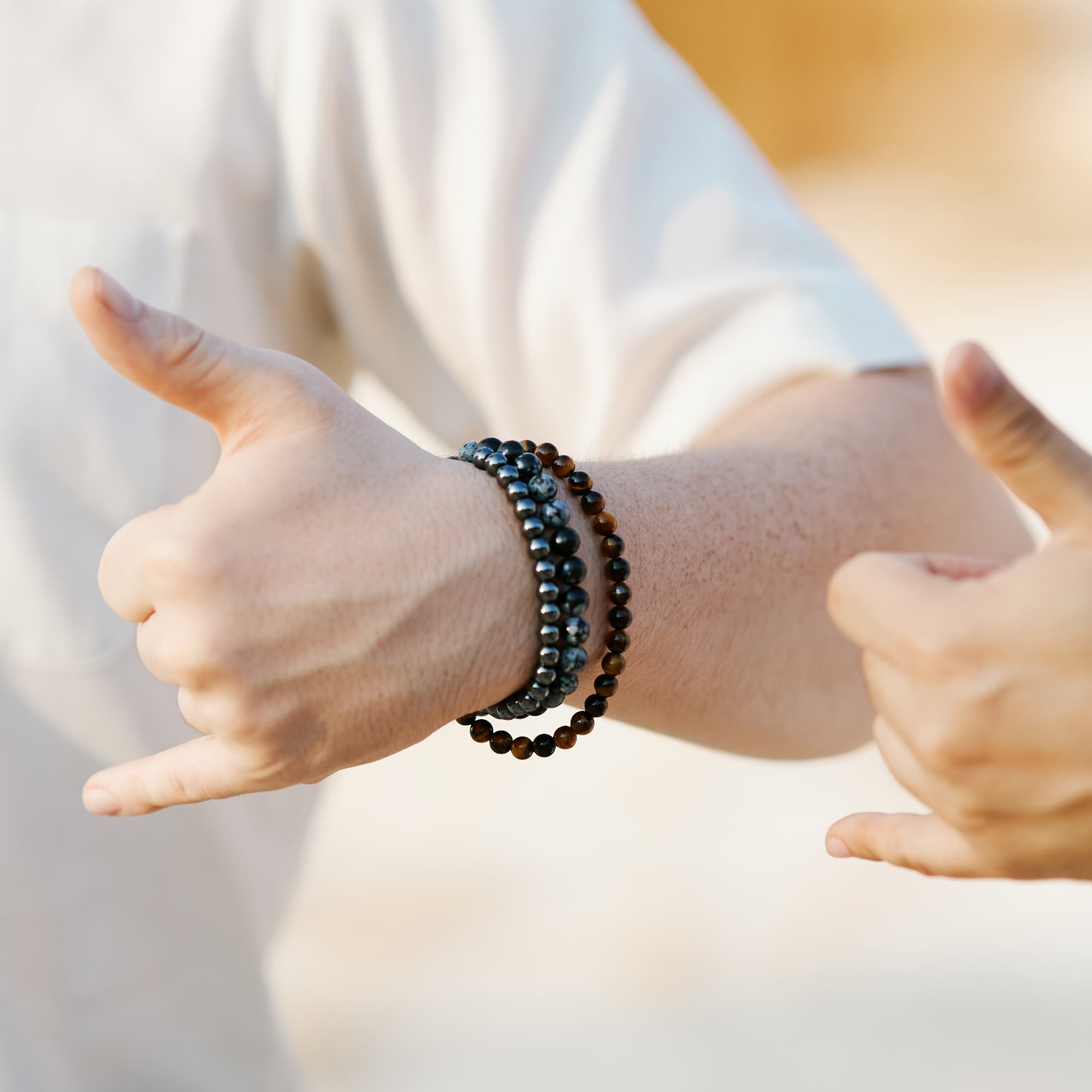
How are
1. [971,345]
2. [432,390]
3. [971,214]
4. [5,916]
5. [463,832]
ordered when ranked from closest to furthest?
1. [971,345]
2. [5,916]
3. [432,390]
4. [463,832]
5. [971,214]

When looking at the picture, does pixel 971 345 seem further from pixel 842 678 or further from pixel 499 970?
pixel 499 970

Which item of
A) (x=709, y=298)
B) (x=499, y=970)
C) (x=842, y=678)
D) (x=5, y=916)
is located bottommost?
(x=499, y=970)

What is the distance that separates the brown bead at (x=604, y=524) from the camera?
19.8 inches

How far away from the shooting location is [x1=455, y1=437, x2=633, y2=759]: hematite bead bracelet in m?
0.47

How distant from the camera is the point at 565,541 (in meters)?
0.47

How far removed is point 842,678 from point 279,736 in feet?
1.23

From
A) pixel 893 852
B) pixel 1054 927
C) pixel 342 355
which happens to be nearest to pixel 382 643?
pixel 893 852

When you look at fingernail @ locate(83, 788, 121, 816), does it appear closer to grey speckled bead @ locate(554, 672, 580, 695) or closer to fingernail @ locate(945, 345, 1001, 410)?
grey speckled bead @ locate(554, 672, 580, 695)

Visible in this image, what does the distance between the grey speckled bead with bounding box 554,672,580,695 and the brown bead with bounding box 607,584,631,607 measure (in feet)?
0.14

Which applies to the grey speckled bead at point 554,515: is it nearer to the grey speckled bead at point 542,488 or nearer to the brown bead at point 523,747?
the grey speckled bead at point 542,488

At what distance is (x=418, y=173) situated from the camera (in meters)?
0.72

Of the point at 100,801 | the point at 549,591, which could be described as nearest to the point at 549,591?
the point at 549,591

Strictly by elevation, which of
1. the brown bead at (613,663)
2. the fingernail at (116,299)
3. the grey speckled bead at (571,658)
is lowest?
the brown bead at (613,663)

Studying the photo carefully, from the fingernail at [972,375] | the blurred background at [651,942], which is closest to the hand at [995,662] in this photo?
the fingernail at [972,375]
